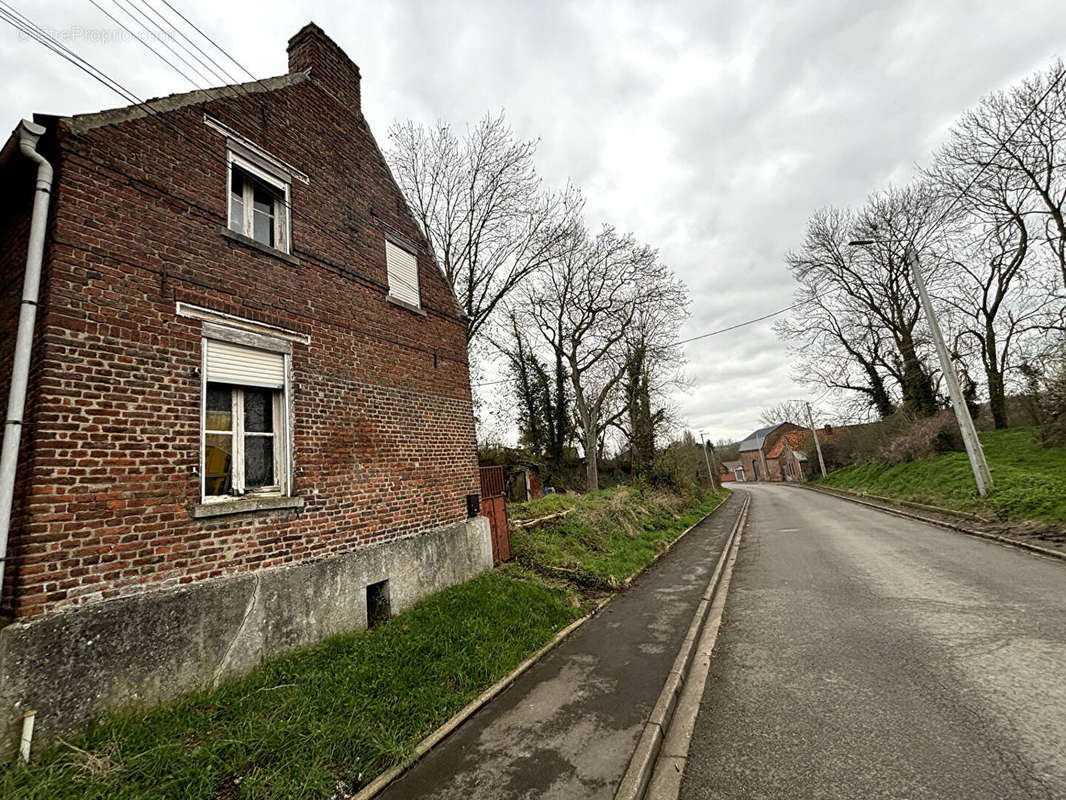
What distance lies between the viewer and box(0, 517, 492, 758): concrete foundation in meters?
3.28

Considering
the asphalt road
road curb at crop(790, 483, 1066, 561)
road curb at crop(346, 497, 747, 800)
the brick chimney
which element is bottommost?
road curb at crop(790, 483, 1066, 561)

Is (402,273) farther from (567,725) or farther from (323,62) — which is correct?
(567,725)

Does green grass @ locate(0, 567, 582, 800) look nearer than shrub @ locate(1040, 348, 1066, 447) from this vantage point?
Yes

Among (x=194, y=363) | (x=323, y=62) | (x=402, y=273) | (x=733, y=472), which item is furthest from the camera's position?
(x=733, y=472)

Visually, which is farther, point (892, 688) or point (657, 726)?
point (892, 688)

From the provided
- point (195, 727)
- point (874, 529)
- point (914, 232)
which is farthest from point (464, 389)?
point (914, 232)

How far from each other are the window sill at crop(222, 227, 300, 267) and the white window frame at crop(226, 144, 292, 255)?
0.21 feet

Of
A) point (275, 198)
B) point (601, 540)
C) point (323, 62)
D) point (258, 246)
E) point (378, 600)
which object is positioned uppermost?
point (323, 62)

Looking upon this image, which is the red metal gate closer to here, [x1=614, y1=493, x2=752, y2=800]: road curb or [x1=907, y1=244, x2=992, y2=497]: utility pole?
[x1=614, y1=493, x2=752, y2=800]: road curb

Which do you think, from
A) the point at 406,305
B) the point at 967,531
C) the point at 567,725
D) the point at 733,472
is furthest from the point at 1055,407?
the point at 733,472

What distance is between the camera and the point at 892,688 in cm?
386

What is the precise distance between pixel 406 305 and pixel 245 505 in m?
4.24

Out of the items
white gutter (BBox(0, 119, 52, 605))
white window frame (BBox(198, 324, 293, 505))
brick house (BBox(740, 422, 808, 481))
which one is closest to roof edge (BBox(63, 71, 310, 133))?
white gutter (BBox(0, 119, 52, 605))

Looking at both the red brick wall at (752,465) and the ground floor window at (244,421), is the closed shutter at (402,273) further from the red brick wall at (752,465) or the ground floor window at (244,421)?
the red brick wall at (752,465)
